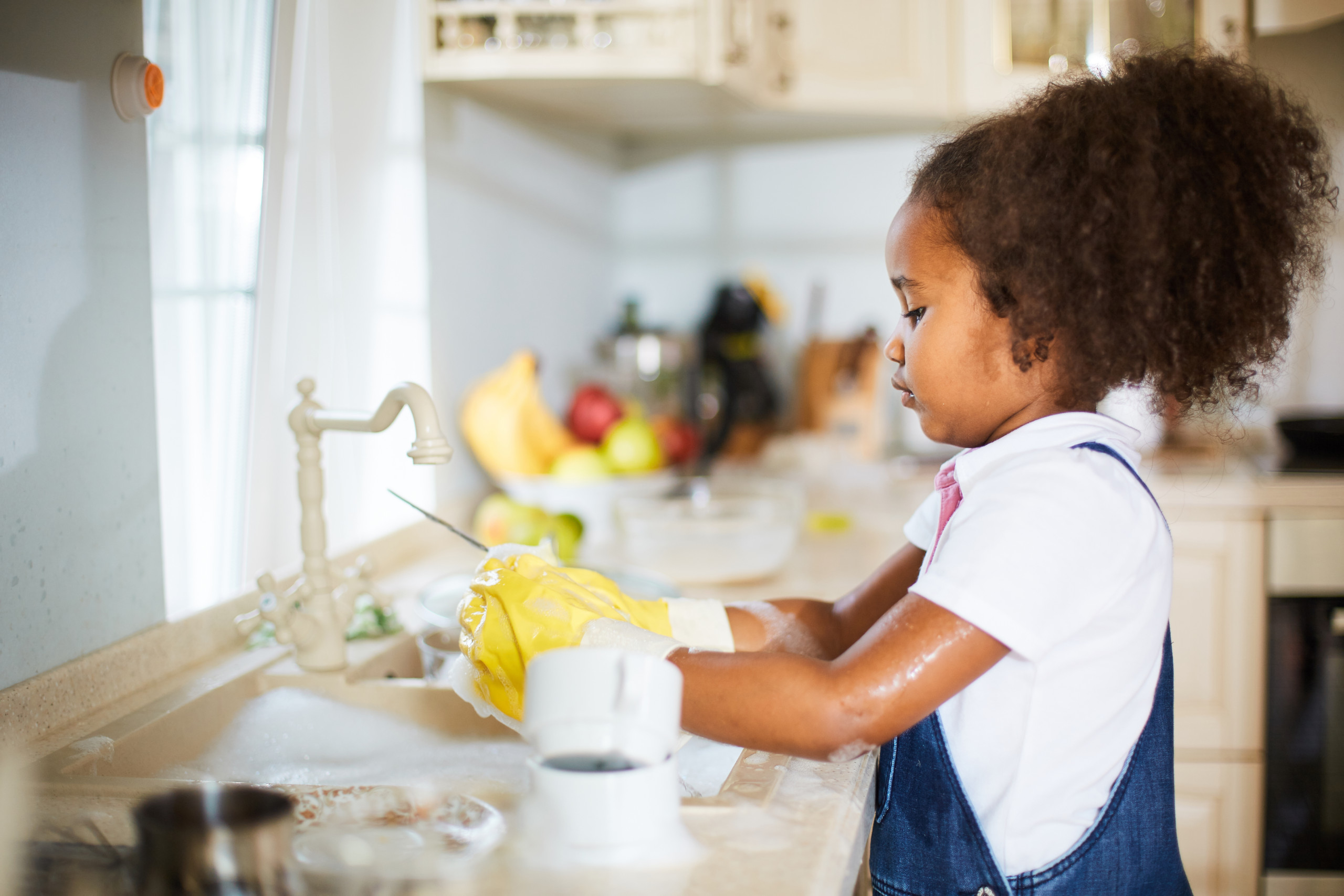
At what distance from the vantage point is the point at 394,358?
159 cm

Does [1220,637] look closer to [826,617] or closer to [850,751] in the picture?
[826,617]

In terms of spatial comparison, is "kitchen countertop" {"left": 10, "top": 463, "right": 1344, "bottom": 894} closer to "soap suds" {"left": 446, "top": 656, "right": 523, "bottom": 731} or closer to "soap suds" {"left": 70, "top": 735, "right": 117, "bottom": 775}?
"soap suds" {"left": 70, "top": 735, "right": 117, "bottom": 775}

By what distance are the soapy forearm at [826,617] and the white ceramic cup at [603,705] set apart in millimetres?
365

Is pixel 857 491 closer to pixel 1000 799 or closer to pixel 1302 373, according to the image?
pixel 1302 373

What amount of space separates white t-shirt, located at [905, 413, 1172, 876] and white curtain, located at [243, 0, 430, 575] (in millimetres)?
824

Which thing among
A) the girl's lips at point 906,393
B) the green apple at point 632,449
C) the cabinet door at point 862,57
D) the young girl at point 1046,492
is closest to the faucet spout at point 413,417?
the young girl at point 1046,492

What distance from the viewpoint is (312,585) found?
0.98 meters

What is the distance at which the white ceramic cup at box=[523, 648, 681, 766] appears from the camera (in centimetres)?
56

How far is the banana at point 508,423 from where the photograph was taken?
5.41 feet

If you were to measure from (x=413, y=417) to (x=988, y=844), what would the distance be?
52 cm

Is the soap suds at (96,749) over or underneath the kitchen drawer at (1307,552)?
over

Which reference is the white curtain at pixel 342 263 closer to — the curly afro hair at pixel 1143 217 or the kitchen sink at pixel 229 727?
the kitchen sink at pixel 229 727

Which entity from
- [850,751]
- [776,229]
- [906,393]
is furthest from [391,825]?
[776,229]

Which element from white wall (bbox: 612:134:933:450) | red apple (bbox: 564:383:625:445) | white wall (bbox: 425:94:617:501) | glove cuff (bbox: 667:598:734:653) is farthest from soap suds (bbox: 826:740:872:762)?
white wall (bbox: 612:134:933:450)
